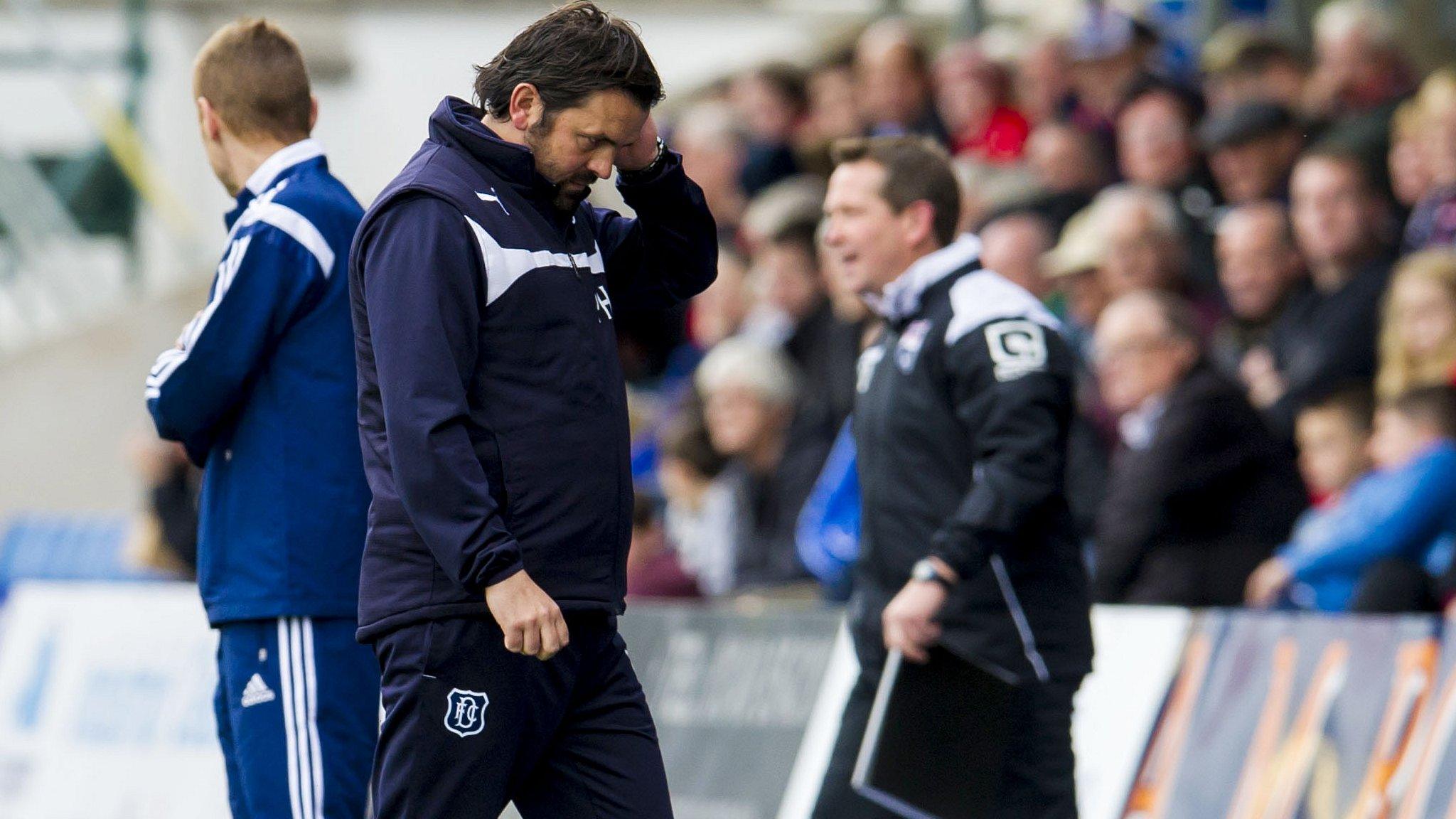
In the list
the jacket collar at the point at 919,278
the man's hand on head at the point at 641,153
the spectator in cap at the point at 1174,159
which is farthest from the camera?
the spectator in cap at the point at 1174,159

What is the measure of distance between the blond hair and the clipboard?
3071 mm

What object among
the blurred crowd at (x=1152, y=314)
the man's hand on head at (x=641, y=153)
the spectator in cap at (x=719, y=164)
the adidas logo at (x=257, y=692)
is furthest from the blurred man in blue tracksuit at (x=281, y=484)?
the spectator in cap at (x=719, y=164)

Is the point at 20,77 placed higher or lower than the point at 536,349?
higher

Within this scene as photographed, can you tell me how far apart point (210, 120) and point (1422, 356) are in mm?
5012

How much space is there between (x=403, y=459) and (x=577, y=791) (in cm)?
78

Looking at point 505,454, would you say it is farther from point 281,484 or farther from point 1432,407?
point 1432,407

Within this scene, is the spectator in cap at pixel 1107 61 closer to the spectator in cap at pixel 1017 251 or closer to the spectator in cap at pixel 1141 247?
the spectator in cap at pixel 1017 251

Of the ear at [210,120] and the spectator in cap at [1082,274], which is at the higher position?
the spectator in cap at [1082,274]

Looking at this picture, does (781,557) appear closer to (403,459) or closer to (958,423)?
(958,423)

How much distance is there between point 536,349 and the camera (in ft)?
13.6

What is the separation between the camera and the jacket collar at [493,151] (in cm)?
420

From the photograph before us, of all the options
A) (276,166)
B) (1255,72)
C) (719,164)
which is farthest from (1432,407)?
(719,164)

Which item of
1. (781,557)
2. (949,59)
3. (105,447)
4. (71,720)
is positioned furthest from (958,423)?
(105,447)

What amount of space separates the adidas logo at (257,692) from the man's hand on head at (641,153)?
4.72 feet
